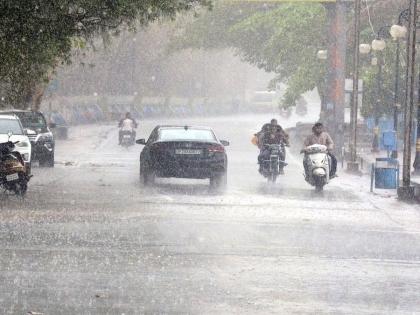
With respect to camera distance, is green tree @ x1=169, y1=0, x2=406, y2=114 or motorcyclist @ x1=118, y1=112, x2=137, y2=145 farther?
green tree @ x1=169, y1=0, x2=406, y2=114

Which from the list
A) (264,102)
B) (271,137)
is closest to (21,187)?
(271,137)

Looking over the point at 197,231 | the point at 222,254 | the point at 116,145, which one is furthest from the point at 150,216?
the point at 116,145

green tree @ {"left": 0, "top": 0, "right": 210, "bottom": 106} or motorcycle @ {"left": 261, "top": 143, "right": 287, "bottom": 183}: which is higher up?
green tree @ {"left": 0, "top": 0, "right": 210, "bottom": 106}

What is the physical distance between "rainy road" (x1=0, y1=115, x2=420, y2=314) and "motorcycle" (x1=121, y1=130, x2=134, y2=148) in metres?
23.3

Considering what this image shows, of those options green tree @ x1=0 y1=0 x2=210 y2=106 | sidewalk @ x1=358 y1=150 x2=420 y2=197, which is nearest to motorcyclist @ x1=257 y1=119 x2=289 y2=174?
sidewalk @ x1=358 y1=150 x2=420 y2=197

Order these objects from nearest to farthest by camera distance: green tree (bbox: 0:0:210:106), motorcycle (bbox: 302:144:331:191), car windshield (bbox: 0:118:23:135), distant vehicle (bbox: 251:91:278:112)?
green tree (bbox: 0:0:210:106) → motorcycle (bbox: 302:144:331:191) → car windshield (bbox: 0:118:23:135) → distant vehicle (bbox: 251:91:278:112)

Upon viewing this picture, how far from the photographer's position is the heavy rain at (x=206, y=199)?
11.7 metres

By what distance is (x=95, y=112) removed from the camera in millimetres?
84188

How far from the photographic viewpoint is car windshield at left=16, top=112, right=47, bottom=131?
36.8m

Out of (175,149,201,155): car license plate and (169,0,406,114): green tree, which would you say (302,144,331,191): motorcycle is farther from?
(169,0,406,114): green tree

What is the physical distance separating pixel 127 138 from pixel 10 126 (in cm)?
2127

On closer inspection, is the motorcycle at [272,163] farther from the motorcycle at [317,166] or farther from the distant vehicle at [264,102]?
the distant vehicle at [264,102]

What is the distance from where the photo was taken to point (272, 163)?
30547 mm

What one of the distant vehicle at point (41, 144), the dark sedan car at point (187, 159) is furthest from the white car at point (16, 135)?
the distant vehicle at point (41, 144)
